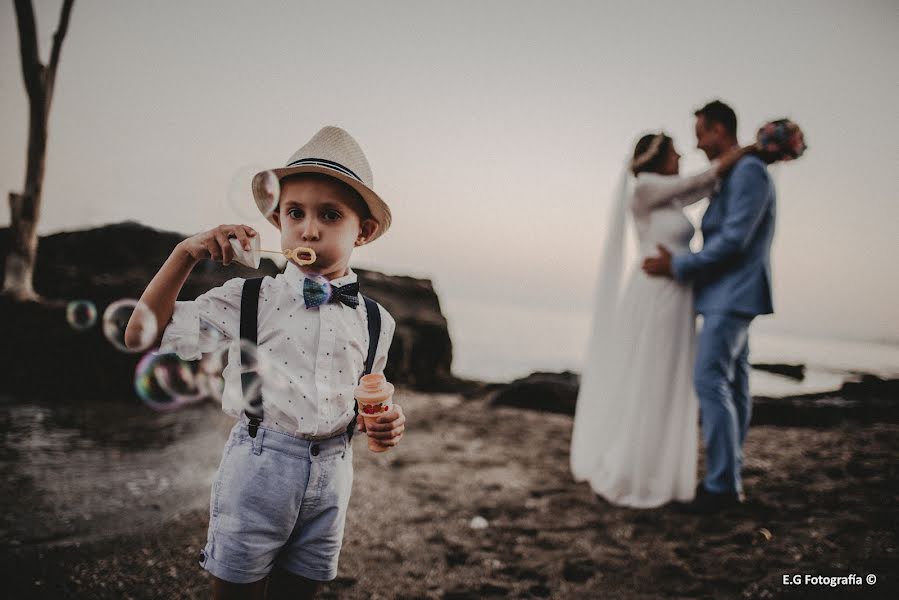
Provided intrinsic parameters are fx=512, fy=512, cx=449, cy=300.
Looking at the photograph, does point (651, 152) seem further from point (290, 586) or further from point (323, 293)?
point (290, 586)

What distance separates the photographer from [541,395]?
21.6 feet

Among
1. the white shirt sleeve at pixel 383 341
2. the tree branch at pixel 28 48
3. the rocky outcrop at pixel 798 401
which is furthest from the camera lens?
the tree branch at pixel 28 48

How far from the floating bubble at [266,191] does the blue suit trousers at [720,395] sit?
2844 mm

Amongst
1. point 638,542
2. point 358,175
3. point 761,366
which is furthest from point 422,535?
point 761,366

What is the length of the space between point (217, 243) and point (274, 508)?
2.14ft

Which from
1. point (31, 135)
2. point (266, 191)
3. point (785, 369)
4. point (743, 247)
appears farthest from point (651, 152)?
A: point (31, 135)

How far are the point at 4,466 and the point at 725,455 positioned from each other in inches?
175

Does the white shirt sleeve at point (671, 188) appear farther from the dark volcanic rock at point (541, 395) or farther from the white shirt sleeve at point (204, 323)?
the dark volcanic rock at point (541, 395)

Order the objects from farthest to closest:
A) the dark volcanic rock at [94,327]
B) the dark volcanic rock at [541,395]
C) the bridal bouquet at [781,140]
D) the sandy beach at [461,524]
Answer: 1. the dark volcanic rock at [541,395]
2. the dark volcanic rock at [94,327]
3. the bridal bouquet at [781,140]
4. the sandy beach at [461,524]

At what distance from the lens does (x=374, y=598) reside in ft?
7.29

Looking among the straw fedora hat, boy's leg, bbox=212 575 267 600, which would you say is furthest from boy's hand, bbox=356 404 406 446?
the straw fedora hat

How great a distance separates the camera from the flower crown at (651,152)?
3.75 metres

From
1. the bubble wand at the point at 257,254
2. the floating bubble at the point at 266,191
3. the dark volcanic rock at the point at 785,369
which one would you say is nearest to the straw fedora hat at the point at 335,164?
the floating bubble at the point at 266,191

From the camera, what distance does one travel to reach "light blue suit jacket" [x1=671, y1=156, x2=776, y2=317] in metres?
3.14
